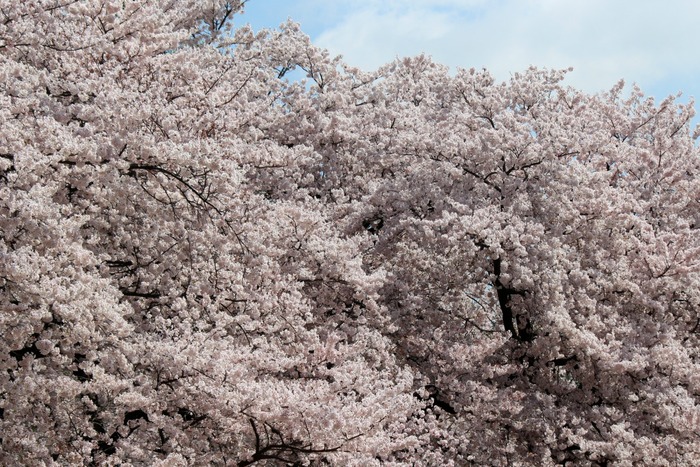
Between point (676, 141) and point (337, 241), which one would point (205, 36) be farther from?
point (676, 141)

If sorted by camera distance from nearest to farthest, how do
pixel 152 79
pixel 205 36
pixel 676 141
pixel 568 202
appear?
pixel 152 79 → pixel 568 202 → pixel 676 141 → pixel 205 36

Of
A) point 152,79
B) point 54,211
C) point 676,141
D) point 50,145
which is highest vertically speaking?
point 676,141

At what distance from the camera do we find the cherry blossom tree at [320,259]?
998 cm

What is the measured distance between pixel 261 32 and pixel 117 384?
1466 centimetres

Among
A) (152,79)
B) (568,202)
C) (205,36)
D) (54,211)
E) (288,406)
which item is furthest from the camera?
(205,36)

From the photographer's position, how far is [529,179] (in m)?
17.1

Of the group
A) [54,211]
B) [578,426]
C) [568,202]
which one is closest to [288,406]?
[54,211]

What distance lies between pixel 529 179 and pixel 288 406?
27.7ft

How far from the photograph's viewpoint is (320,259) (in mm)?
14898

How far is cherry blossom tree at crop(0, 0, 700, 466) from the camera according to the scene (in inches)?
393

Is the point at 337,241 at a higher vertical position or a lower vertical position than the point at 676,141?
lower

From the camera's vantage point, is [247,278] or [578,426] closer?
[247,278]

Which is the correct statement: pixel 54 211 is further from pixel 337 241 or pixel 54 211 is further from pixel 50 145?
pixel 337 241

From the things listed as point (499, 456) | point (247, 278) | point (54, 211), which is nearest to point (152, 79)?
point (247, 278)
